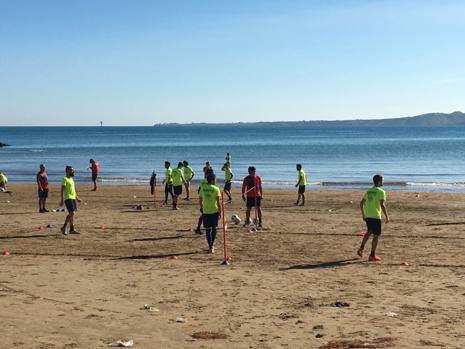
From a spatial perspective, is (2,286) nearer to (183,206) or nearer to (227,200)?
(183,206)

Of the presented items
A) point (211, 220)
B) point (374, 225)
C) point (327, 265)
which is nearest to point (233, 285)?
point (327, 265)

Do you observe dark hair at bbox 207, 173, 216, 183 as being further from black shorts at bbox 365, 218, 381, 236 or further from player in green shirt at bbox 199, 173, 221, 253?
black shorts at bbox 365, 218, 381, 236

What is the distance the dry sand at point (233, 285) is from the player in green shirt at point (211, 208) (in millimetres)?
447

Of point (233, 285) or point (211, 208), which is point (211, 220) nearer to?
point (211, 208)

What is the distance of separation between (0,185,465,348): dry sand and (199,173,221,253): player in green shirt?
0.45 metres

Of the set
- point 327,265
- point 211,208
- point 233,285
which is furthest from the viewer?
point 211,208

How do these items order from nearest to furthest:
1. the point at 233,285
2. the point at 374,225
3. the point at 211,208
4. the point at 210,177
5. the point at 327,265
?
the point at 233,285, the point at 327,265, the point at 374,225, the point at 210,177, the point at 211,208

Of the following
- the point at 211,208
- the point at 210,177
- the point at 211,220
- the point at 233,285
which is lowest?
the point at 233,285

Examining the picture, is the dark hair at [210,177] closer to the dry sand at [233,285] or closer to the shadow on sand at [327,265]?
the dry sand at [233,285]

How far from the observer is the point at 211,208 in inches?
601

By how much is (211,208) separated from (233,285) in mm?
3519

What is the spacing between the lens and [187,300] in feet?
35.9

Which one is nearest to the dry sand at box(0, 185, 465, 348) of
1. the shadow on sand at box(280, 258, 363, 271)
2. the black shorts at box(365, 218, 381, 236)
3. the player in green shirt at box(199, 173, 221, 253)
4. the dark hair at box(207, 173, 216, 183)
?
the shadow on sand at box(280, 258, 363, 271)

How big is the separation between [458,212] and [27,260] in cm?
1536
